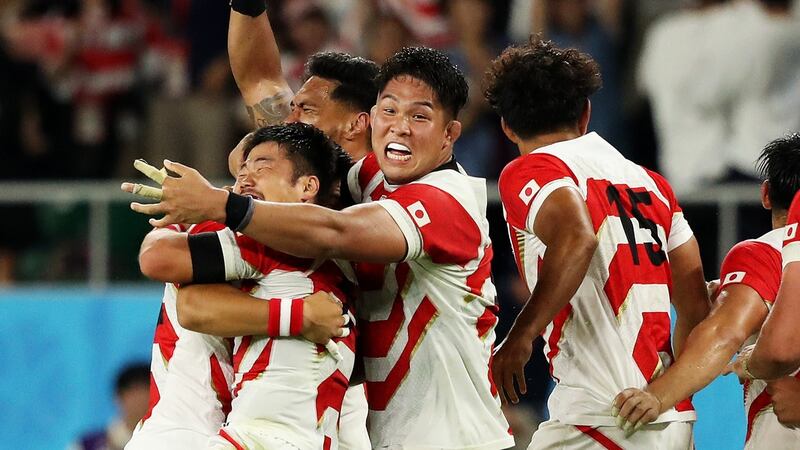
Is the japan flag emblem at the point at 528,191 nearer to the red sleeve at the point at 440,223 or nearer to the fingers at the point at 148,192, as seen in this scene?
the red sleeve at the point at 440,223

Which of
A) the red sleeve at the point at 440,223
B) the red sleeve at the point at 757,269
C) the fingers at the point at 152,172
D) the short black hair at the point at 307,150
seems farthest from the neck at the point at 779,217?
the fingers at the point at 152,172

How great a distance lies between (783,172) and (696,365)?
871 mm

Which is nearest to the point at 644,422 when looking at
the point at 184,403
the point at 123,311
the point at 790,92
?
the point at 184,403

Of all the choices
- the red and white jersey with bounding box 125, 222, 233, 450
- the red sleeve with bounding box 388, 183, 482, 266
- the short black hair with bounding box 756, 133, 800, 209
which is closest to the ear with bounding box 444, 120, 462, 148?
the red sleeve with bounding box 388, 183, 482, 266

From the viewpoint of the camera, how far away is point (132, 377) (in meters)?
8.12

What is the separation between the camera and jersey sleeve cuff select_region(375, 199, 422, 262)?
171 inches

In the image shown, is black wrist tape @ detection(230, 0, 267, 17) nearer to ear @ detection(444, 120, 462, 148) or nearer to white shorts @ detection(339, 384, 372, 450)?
ear @ detection(444, 120, 462, 148)

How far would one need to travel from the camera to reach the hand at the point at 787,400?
479 cm

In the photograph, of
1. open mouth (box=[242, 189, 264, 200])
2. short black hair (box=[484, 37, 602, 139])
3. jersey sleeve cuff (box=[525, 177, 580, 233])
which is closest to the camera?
open mouth (box=[242, 189, 264, 200])

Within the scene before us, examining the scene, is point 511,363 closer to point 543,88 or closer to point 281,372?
A: point 281,372

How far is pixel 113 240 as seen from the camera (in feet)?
28.1

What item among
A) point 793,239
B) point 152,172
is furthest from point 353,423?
point 793,239

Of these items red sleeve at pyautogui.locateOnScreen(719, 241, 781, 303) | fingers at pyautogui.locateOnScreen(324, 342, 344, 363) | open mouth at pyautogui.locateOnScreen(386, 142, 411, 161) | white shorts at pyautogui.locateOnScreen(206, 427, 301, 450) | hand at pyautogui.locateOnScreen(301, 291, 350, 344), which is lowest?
white shorts at pyautogui.locateOnScreen(206, 427, 301, 450)

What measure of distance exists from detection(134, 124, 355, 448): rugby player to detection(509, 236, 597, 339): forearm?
65cm
